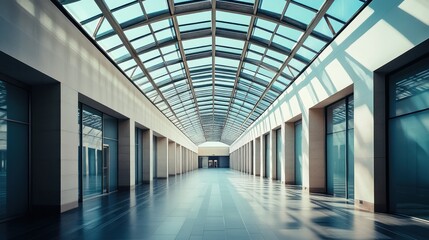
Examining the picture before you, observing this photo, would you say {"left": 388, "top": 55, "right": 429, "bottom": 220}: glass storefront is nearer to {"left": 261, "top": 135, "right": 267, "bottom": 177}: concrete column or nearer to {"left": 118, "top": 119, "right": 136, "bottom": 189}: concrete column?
{"left": 118, "top": 119, "right": 136, "bottom": 189}: concrete column

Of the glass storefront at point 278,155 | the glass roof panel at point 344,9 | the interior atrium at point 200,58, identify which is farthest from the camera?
the glass storefront at point 278,155

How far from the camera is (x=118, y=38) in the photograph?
1369 cm

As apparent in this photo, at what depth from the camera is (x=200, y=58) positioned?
63.6 ft

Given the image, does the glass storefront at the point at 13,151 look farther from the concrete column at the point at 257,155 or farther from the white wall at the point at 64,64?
the concrete column at the point at 257,155

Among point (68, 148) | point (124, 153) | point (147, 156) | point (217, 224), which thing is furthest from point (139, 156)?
point (217, 224)

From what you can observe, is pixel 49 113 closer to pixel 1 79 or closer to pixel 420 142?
pixel 1 79

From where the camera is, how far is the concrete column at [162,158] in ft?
98.5

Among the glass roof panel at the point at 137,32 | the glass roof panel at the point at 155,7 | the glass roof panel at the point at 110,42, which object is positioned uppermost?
the glass roof panel at the point at 155,7

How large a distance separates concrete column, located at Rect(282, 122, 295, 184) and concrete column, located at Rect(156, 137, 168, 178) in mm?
12207

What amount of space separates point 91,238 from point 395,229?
6867mm

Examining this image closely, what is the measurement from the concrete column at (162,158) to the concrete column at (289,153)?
12207 millimetres

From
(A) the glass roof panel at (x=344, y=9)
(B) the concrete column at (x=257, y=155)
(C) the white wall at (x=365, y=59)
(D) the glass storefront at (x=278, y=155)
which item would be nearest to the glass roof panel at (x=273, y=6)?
(A) the glass roof panel at (x=344, y=9)

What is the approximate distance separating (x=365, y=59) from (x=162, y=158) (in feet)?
74.9

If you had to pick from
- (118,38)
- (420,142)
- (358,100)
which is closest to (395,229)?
(420,142)
